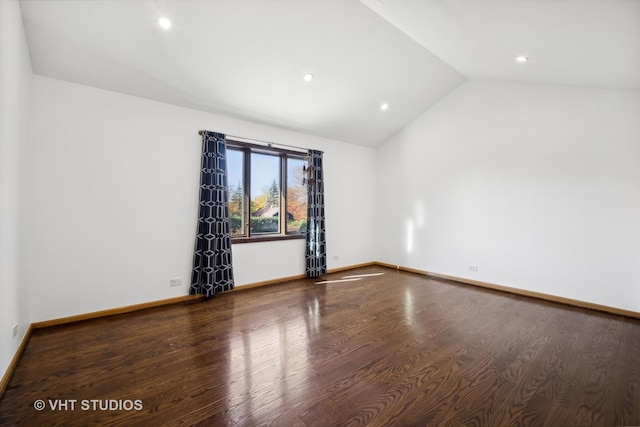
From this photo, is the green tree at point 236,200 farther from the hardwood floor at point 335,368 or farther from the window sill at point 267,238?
the hardwood floor at point 335,368

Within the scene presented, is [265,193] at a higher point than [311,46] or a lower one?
lower

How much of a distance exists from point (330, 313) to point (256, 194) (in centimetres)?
218

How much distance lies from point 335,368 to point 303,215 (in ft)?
10.1

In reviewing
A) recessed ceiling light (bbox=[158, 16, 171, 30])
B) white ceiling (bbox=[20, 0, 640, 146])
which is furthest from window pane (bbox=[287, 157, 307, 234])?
recessed ceiling light (bbox=[158, 16, 171, 30])

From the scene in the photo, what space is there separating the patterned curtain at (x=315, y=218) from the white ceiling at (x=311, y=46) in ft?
3.40

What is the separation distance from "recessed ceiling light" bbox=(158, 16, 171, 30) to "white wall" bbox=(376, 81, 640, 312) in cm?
415

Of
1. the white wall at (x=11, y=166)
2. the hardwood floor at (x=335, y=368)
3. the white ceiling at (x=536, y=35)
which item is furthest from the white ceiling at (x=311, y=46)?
the hardwood floor at (x=335, y=368)

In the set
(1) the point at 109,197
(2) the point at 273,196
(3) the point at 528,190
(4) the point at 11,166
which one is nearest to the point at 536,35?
(3) the point at 528,190

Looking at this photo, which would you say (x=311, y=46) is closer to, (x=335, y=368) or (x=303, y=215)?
(x=303, y=215)

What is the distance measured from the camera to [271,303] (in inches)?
133

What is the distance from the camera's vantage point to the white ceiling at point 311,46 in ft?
7.13

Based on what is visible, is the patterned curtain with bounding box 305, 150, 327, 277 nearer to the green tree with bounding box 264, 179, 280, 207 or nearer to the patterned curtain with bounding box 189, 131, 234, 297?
the green tree with bounding box 264, 179, 280, 207

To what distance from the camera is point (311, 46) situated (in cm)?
297

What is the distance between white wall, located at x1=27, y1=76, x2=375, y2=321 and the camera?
2629 millimetres
